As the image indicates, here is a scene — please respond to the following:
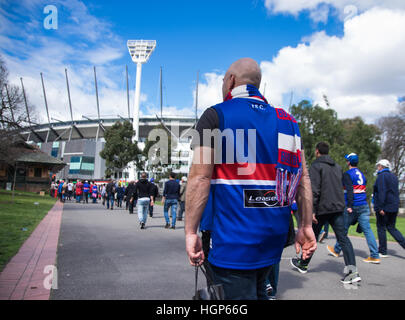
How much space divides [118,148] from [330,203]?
3514 cm

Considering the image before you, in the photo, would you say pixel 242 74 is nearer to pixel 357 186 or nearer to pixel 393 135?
pixel 357 186

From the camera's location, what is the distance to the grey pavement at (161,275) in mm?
3650

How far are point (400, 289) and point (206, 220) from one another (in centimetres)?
370

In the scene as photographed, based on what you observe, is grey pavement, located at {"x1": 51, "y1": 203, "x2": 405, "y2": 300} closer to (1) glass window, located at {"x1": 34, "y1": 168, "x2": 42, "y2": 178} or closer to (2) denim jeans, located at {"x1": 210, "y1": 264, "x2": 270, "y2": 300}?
(2) denim jeans, located at {"x1": 210, "y1": 264, "x2": 270, "y2": 300}

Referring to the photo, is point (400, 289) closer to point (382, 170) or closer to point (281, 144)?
point (382, 170)

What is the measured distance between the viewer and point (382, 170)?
20.2 feet

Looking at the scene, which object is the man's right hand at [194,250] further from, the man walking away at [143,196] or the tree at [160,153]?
the tree at [160,153]

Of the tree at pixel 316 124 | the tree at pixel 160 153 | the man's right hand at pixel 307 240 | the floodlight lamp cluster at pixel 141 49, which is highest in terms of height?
the floodlight lamp cluster at pixel 141 49

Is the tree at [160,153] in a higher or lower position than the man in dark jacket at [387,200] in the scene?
higher

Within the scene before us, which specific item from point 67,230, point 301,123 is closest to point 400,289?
point 67,230

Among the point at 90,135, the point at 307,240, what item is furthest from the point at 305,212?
the point at 90,135

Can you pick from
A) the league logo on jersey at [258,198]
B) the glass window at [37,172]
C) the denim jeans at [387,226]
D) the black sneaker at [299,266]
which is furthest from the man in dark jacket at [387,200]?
the glass window at [37,172]

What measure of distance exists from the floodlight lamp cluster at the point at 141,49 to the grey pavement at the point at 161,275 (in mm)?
56676
